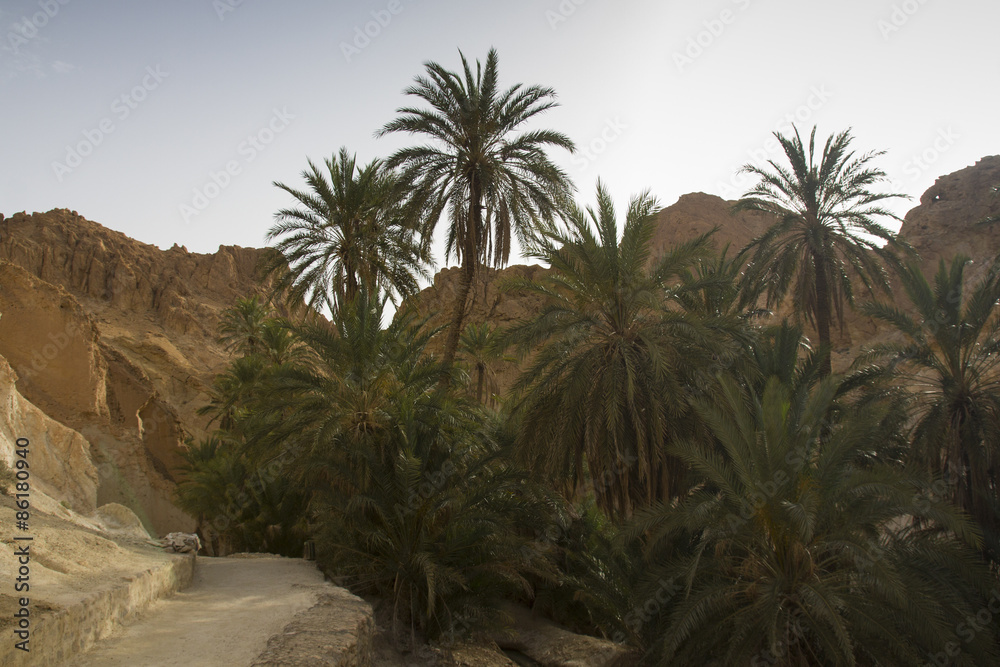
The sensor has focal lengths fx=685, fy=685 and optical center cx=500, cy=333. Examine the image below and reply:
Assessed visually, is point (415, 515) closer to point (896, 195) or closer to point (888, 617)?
point (888, 617)

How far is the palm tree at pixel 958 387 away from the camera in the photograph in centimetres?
1288

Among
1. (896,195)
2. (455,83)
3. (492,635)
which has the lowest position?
(492,635)

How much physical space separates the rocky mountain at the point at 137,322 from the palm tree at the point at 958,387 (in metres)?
8.59

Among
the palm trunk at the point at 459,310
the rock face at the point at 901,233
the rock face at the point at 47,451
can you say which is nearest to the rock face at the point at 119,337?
the rock face at the point at 47,451

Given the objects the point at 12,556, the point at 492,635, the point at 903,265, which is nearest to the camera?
the point at 12,556

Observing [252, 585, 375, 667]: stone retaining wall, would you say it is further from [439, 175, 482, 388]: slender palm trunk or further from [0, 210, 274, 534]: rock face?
[0, 210, 274, 534]: rock face

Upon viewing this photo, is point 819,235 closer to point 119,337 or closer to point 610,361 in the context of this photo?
point 610,361

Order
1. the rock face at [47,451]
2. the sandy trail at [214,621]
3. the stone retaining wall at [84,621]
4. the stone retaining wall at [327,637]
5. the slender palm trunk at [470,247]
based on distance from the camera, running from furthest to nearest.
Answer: the slender palm trunk at [470,247] → the rock face at [47,451] → the stone retaining wall at [327,637] → the sandy trail at [214,621] → the stone retaining wall at [84,621]

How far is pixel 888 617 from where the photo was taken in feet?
34.1

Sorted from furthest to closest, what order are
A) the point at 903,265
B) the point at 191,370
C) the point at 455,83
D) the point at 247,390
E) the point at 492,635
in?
the point at 191,370, the point at 247,390, the point at 455,83, the point at 903,265, the point at 492,635

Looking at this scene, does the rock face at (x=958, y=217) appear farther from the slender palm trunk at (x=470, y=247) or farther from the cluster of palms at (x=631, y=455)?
the slender palm trunk at (x=470, y=247)

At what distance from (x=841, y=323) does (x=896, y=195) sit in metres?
3.80

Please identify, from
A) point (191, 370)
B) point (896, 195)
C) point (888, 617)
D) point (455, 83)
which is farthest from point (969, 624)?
point (191, 370)

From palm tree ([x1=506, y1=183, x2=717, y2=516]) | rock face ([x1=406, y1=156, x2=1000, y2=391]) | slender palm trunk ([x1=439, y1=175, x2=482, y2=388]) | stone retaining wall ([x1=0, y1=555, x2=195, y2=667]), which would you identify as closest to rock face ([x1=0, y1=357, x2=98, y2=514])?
stone retaining wall ([x1=0, y1=555, x2=195, y2=667])
